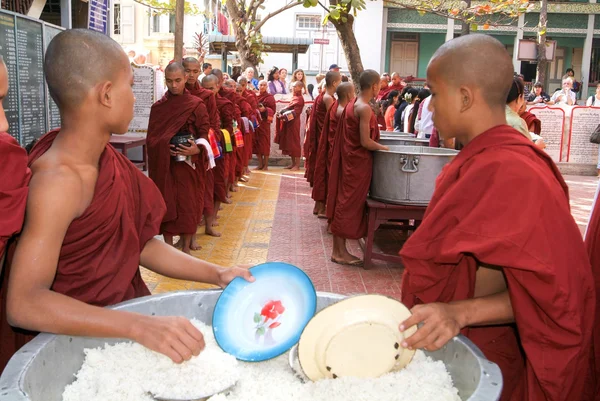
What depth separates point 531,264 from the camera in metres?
1.53

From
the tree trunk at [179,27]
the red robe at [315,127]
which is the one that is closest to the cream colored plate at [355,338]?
the tree trunk at [179,27]

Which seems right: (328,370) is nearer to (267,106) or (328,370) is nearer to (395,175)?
(395,175)

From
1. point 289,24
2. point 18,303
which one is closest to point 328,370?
point 18,303

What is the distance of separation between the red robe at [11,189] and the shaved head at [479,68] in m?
1.20

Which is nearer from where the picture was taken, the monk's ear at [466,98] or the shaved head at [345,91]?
the monk's ear at [466,98]

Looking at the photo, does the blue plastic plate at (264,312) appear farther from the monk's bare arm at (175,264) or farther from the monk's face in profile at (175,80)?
the monk's face in profile at (175,80)

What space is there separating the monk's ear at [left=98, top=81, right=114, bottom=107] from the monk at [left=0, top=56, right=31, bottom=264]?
0.30 meters

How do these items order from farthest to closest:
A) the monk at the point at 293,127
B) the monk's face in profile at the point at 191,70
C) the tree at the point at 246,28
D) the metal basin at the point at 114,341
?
the tree at the point at 246,28
the monk at the point at 293,127
the monk's face in profile at the point at 191,70
the metal basin at the point at 114,341

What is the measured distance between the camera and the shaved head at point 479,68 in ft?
5.99

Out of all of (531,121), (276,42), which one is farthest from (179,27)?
(276,42)

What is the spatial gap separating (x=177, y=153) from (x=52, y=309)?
4.13 meters

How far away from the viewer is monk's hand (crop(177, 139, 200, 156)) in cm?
554

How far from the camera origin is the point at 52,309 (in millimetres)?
1494

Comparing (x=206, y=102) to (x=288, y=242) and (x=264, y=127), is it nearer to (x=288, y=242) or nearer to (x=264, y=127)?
(x=288, y=242)
